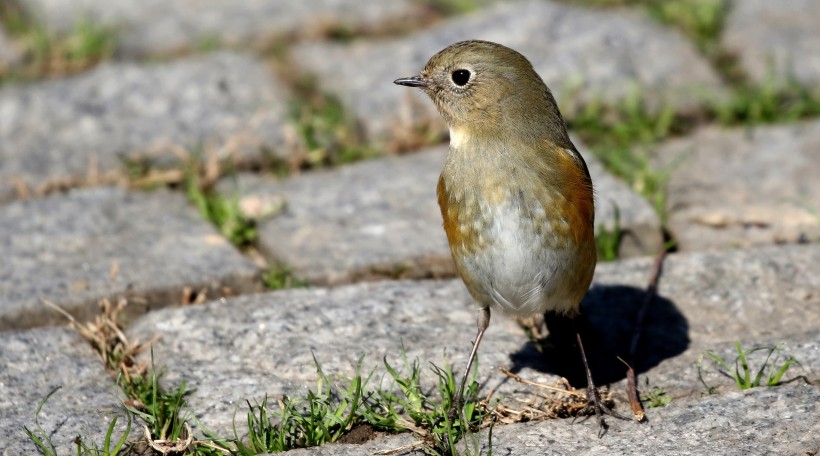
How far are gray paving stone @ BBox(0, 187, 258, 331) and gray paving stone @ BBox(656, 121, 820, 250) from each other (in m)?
1.86

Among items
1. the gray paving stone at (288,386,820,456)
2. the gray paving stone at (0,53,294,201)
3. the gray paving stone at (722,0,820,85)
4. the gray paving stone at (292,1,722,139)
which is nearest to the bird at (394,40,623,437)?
the gray paving stone at (288,386,820,456)

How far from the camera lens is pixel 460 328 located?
12.7 feet

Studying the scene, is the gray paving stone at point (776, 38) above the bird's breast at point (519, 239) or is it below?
above

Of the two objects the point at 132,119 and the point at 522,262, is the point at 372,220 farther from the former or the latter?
the point at 132,119

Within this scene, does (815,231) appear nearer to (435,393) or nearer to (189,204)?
(435,393)

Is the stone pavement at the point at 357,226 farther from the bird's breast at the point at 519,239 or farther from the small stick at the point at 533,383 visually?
the bird's breast at the point at 519,239

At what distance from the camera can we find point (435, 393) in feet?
11.3

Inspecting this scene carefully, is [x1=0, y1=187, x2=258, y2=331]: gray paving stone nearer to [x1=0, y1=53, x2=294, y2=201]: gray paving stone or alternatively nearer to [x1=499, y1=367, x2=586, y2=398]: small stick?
[x1=0, y1=53, x2=294, y2=201]: gray paving stone

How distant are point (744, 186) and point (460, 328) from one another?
170cm

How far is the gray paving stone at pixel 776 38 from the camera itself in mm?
5609

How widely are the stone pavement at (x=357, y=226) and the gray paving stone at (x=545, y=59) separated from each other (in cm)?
1

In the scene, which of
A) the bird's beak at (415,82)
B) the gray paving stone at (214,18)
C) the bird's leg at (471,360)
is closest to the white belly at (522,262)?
the bird's leg at (471,360)

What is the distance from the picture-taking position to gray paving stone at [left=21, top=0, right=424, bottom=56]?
6145mm

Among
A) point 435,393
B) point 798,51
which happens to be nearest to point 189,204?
point 435,393
